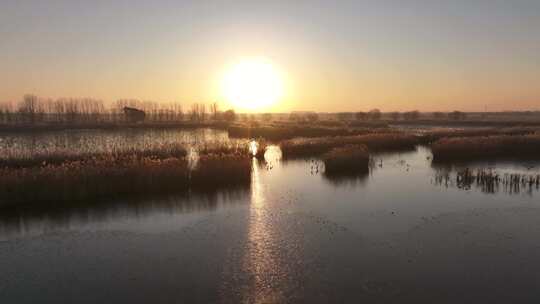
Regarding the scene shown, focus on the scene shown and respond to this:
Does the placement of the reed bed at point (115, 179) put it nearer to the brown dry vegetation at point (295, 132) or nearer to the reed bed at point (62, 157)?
the reed bed at point (62, 157)

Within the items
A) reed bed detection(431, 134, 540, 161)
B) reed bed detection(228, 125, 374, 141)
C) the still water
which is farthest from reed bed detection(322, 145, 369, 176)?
reed bed detection(228, 125, 374, 141)

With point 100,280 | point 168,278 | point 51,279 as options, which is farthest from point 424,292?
point 51,279

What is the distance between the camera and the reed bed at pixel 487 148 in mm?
34375

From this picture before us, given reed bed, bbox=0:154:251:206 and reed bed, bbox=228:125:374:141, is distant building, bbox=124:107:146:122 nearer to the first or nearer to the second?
reed bed, bbox=228:125:374:141

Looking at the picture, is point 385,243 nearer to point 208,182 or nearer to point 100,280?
point 100,280

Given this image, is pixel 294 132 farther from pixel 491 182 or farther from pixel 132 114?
pixel 132 114

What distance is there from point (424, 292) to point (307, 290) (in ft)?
10.1

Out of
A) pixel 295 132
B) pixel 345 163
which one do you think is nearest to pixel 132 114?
pixel 295 132

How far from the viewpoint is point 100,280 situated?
418 inches

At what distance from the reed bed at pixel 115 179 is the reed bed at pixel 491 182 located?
43.5ft

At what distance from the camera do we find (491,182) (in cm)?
2234

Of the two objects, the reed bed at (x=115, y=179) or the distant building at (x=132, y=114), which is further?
the distant building at (x=132, y=114)

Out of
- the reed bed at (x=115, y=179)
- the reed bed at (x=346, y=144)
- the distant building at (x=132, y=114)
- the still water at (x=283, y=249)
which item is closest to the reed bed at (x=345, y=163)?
the reed bed at (x=115, y=179)

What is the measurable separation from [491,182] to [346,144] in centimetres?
1731
